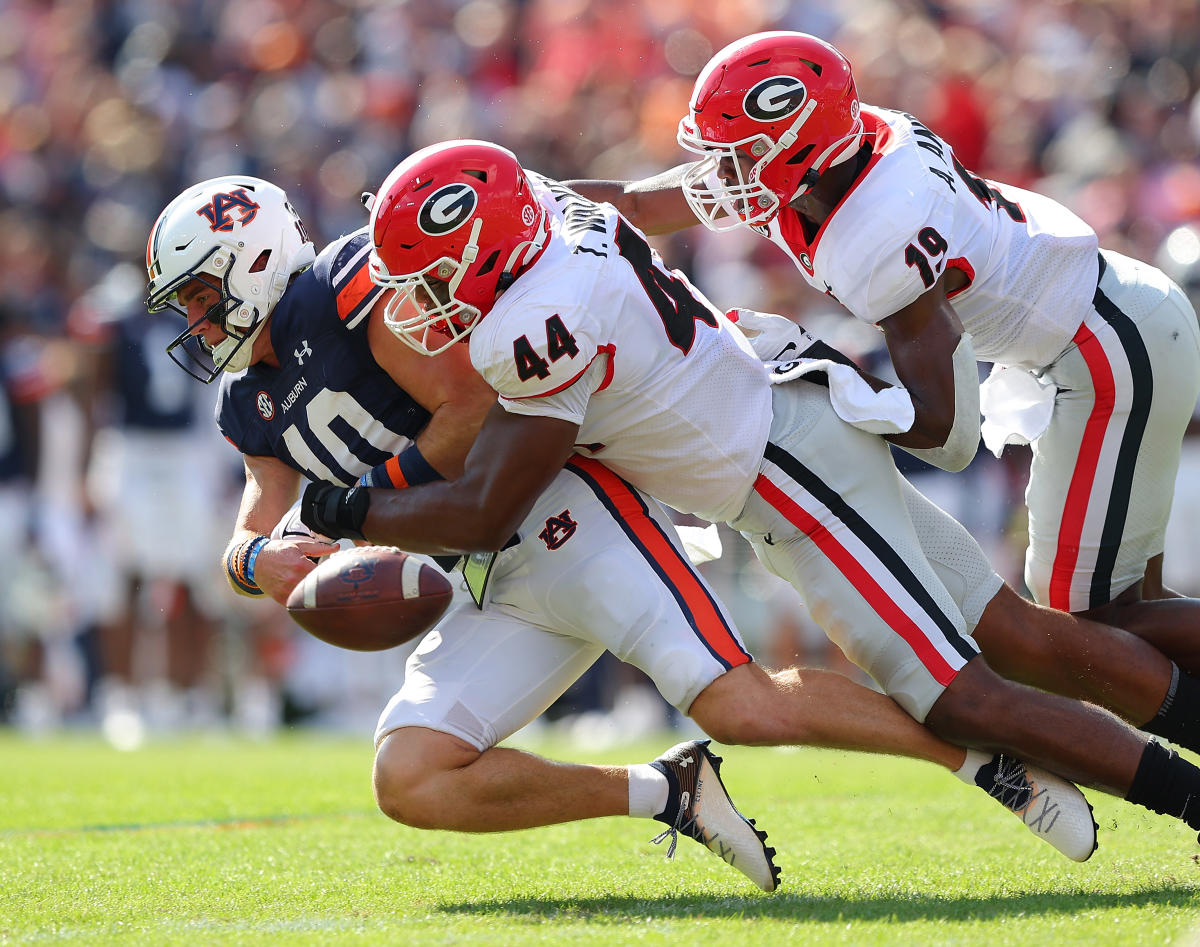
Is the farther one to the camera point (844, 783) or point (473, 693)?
point (844, 783)

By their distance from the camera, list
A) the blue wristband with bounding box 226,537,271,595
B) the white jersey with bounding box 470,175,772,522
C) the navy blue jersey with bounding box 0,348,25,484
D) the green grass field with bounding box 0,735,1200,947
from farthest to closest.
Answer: the navy blue jersey with bounding box 0,348,25,484, the blue wristband with bounding box 226,537,271,595, the white jersey with bounding box 470,175,772,522, the green grass field with bounding box 0,735,1200,947

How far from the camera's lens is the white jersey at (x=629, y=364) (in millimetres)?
3400

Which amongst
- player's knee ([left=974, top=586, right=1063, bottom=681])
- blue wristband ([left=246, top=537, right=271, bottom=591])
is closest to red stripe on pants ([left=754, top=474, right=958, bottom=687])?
player's knee ([left=974, top=586, right=1063, bottom=681])

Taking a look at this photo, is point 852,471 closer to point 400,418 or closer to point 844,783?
point 400,418

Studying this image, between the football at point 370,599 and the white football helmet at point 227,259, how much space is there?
0.63 metres

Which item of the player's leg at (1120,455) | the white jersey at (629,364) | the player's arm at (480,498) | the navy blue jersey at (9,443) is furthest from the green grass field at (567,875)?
the navy blue jersey at (9,443)

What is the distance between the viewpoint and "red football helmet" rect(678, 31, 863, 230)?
147 inches

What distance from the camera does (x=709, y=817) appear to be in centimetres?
368

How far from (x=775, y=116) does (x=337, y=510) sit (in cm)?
137

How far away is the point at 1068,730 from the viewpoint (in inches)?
140

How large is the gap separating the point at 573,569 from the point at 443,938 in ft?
3.09

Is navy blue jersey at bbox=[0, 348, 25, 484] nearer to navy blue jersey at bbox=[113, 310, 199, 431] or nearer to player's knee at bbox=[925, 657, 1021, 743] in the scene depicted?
navy blue jersey at bbox=[113, 310, 199, 431]

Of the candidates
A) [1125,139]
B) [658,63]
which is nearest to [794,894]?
[1125,139]

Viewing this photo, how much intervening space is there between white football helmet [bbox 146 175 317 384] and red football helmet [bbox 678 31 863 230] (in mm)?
1078
